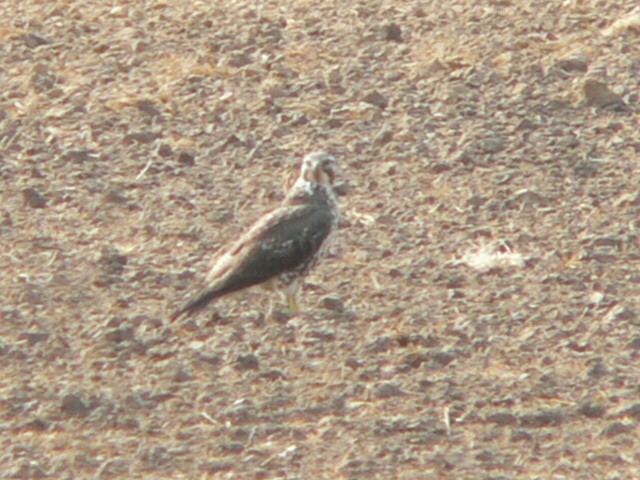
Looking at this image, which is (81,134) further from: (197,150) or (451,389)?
(451,389)

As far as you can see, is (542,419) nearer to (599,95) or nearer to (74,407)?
(74,407)

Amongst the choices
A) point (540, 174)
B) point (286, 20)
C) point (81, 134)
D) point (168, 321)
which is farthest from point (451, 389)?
point (286, 20)

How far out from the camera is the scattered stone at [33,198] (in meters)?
10.1

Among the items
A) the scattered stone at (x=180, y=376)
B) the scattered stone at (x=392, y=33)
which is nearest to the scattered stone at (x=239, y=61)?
the scattered stone at (x=392, y=33)

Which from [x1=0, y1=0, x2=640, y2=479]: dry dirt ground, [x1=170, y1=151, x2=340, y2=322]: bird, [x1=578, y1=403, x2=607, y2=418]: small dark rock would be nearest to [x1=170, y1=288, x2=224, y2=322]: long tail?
[x1=170, y1=151, x2=340, y2=322]: bird

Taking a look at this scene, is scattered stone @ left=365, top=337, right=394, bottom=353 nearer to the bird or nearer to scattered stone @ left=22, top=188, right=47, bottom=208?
the bird

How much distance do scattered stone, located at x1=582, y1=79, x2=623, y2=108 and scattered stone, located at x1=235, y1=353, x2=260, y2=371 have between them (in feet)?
10.1

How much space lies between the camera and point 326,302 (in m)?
9.10

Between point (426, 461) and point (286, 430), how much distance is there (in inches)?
23.8

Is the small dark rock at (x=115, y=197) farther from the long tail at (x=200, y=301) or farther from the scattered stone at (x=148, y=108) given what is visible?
the long tail at (x=200, y=301)

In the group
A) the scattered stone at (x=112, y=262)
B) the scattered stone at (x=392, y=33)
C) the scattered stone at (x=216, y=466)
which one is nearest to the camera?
the scattered stone at (x=216, y=466)

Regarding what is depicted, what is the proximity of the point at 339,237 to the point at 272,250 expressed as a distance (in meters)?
0.90

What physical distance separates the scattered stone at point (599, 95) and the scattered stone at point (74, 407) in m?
3.81

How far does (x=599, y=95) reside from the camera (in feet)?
35.7
